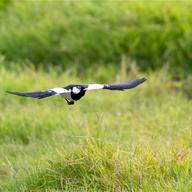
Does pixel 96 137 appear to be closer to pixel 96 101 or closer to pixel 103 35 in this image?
pixel 96 101

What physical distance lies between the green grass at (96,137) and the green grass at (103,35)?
17.4 inches

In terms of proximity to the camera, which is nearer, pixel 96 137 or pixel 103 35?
pixel 96 137

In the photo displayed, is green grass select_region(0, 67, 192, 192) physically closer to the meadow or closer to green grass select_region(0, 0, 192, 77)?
the meadow

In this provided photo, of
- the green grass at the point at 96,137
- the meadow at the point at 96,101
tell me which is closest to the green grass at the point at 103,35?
the meadow at the point at 96,101

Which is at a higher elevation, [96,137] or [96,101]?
[96,101]

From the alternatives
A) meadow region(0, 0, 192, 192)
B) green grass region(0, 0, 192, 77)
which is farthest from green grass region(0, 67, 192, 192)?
green grass region(0, 0, 192, 77)

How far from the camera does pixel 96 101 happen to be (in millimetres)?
6297

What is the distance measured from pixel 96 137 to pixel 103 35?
328cm

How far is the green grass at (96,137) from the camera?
403cm

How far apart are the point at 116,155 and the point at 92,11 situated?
4.02 metres

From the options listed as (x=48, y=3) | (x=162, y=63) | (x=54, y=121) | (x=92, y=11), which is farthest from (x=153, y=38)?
(x=54, y=121)

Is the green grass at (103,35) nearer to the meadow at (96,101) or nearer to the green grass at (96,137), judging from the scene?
the meadow at (96,101)

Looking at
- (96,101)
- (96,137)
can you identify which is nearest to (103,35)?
(96,101)

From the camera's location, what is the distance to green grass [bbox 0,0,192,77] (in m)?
7.51
